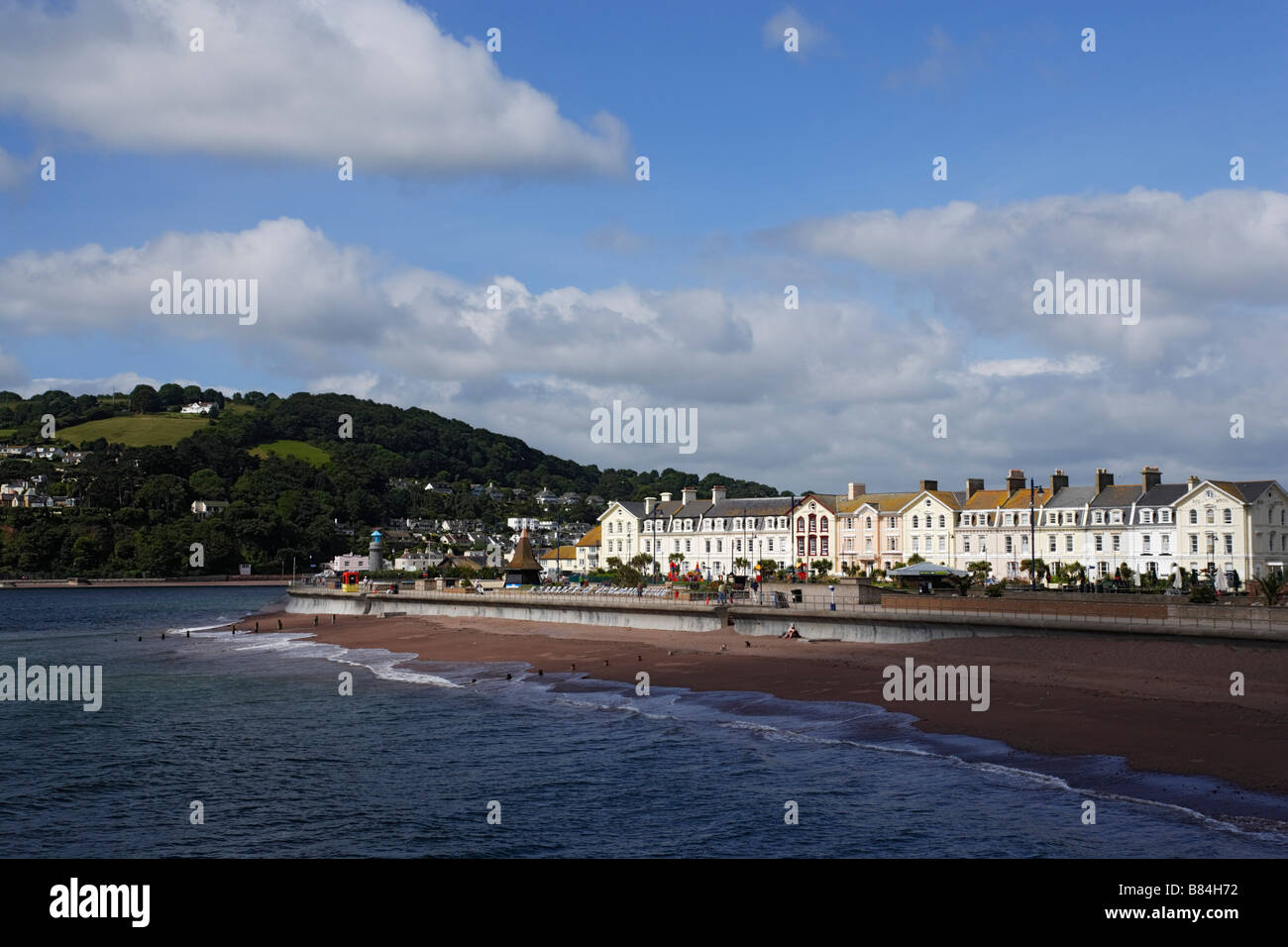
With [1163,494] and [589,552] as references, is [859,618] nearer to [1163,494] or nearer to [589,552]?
[1163,494]

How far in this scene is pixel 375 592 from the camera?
88.8 metres

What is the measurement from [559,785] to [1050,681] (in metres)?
19.4

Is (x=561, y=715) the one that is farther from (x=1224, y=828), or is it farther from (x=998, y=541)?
(x=998, y=541)

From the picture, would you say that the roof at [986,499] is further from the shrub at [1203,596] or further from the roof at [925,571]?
the shrub at [1203,596]

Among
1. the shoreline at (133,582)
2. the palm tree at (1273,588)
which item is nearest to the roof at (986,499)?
the palm tree at (1273,588)

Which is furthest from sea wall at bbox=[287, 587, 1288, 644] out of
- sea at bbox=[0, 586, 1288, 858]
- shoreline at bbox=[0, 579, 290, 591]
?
shoreline at bbox=[0, 579, 290, 591]

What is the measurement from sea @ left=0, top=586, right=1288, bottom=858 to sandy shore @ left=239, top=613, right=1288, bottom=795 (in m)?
1.44

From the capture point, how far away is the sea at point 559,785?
20.3 meters

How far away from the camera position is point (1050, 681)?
35.8 m

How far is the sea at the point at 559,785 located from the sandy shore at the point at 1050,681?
4.73 ft

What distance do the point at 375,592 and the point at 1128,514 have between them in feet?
204

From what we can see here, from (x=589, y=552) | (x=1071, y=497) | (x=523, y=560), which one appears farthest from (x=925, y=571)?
(x=589, y=552)

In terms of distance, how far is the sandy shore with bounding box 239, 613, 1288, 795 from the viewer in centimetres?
2609
